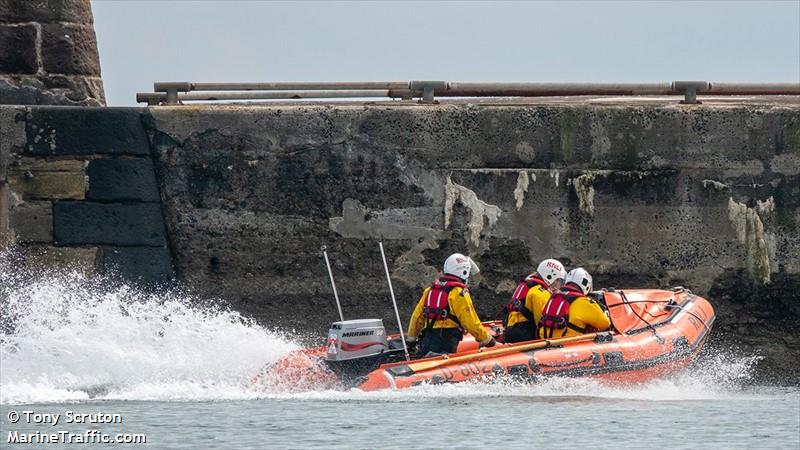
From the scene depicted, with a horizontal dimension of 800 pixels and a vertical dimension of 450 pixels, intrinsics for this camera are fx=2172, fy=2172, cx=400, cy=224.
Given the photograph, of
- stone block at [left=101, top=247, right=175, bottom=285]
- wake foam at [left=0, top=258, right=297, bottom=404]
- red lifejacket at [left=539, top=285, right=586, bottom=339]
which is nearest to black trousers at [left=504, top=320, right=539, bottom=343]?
red lifejacket at [left=539, top=285, right=586, bottom=339]

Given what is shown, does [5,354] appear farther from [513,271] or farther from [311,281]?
[513,271]

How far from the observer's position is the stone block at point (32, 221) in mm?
19500

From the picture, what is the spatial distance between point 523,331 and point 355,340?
1.70 metres

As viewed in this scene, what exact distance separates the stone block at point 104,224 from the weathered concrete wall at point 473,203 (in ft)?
0.16

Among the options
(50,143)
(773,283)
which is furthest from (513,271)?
(50,143)

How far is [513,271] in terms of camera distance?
1981cm

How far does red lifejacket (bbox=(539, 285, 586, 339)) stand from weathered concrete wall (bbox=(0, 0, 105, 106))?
4.83m

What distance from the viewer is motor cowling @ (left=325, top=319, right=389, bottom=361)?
17906 mm

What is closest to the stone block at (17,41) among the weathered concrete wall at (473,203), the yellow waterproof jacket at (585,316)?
the weathered concrete wall at (473,203)

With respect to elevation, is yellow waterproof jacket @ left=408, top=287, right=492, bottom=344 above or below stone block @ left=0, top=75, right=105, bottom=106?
below

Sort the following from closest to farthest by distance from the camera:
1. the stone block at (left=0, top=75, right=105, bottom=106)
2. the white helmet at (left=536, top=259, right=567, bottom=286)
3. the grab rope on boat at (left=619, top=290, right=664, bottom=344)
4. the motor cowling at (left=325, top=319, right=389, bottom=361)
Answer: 1. the motor cowling at (left=325, top=319, right=389, bottom=361)
2. the grab rope on boat at (left=619, top=290, right=664, bottom=344)
3. the white helmet at (left=536, top=259, right=567, bottom=286)
4. the stone block at (left=0, top=75, right=105, bottom=106)

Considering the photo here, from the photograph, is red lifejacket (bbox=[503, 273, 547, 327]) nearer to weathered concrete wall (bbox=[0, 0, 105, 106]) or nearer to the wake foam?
the wake foam

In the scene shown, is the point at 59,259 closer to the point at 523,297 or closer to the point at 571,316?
the point at 523,297

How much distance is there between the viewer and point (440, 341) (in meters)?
18.2
